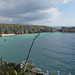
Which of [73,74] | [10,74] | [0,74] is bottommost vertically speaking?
[73,74]

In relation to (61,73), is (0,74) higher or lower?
higher

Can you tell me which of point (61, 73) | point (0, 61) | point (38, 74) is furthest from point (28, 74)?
point (61, 73)

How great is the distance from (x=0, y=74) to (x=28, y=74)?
951mm

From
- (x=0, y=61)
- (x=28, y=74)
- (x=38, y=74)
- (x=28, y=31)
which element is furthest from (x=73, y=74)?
(x=28, y=31)

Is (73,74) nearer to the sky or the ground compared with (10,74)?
nearer to the ground

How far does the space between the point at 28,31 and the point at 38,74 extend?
180 m

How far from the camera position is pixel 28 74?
353cm

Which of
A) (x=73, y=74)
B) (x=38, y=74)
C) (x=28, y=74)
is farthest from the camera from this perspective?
(x=73, y=74)

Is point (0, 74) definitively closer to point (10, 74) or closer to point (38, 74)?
point (10, 74)

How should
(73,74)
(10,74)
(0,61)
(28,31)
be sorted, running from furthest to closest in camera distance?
(28,31) → (73,74) → (0,61) → (10,74)

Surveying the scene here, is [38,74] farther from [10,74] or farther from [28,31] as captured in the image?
[28,31]

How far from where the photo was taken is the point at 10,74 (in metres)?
3.04

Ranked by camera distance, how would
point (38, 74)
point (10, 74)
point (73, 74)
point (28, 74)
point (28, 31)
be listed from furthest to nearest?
point (28, 31), point (73, 74), point (38, 74), point (28, 74), point (10, 74)

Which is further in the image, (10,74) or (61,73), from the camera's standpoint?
(61,73)
